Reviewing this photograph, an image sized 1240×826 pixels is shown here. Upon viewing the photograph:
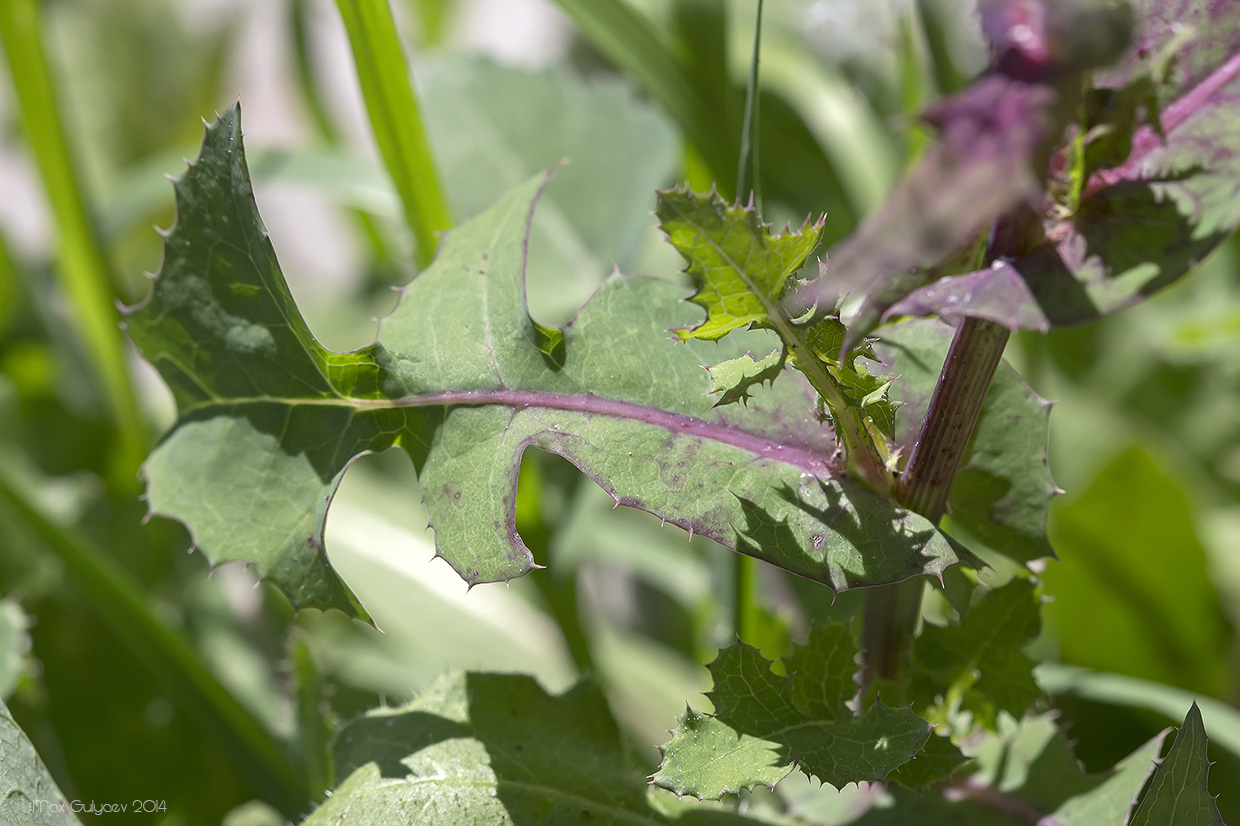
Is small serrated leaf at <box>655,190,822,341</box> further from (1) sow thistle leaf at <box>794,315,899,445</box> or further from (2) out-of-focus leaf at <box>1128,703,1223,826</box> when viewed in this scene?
(2) out-of-focus leaf at <box>1128,703,1223,826</box>

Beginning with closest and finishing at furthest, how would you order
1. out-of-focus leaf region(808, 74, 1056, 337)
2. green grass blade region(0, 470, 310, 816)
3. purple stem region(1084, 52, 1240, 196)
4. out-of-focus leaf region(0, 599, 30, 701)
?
out-of-focus leaf region(808, 74, 1056, 337) → purple stem region(1084, 52, 1240, 196) → out-of-focus leaf region(0, 599, 30, 701) → green grass blade region(0, 470, 310, 816)

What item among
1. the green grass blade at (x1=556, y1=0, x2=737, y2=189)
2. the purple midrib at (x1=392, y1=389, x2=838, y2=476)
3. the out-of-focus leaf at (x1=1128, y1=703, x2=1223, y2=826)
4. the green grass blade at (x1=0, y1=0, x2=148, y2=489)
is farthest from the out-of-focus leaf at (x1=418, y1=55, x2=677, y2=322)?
the out-of-focus leaf at (x1=1128, y1=703, x2=1223, y2=826)

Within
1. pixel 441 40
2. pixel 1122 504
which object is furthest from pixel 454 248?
pixel 441 40

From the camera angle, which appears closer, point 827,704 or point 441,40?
point 827,704

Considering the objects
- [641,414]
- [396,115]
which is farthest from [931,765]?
[396,115]

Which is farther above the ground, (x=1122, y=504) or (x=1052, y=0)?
(x=1052, y=0)

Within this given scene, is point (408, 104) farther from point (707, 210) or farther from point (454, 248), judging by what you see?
point (707, 210)

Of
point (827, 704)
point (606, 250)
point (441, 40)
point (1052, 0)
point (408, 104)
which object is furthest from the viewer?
point (441, 40)
